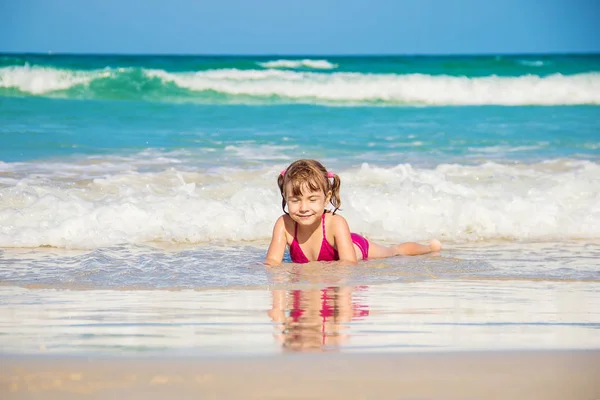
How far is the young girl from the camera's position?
18.4ft

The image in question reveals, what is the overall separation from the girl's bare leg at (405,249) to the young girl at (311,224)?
0.27 feet

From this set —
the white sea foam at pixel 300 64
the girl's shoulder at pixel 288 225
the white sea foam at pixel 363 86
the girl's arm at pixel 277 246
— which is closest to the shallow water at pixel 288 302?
the girl's arm at pixel 277 246

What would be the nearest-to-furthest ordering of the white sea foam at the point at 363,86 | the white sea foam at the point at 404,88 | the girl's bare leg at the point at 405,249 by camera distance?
the girl's bare leg at the point at 405,249 < the white sea foam at the point at 363,86 < the white sea foam at the point at 404,88

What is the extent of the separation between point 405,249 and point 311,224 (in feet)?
3.20

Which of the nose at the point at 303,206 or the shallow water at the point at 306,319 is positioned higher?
the nose at the point at 303,206

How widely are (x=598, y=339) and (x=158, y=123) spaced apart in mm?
11215

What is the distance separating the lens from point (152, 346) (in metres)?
3.25

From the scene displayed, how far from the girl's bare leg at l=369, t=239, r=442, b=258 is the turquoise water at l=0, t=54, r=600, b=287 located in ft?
2.33

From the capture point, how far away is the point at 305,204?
5.65 metres

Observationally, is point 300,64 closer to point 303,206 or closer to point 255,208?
point 255,208

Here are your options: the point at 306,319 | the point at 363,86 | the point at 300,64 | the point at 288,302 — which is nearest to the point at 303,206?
the point at 288,302

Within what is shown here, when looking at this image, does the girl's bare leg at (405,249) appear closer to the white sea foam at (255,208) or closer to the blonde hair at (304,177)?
the white sea foam at (255,208)

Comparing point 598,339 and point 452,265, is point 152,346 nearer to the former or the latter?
point 598,339

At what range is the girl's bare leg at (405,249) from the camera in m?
6.32
